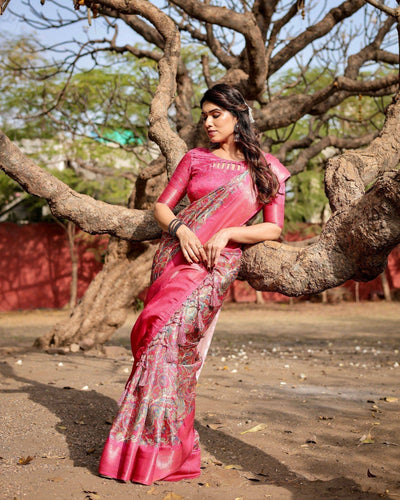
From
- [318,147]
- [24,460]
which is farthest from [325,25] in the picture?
[24,460]

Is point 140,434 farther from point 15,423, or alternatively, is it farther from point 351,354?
point 351,354

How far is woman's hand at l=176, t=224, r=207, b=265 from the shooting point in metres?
3.18

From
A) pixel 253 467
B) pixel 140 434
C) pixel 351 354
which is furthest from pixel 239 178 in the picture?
pixel 351 354

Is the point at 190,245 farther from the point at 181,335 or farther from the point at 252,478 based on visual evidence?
the point at 252,478

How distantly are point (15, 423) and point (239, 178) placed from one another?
241 centimetres

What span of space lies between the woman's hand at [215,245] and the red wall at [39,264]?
14533 mm

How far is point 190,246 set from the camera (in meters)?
3.18

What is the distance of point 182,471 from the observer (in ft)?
10.7

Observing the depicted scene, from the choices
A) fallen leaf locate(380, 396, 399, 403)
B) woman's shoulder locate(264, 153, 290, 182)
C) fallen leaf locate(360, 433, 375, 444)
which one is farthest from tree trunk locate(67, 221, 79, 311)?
woman's shoulder locate(264, 153, 290, 182)

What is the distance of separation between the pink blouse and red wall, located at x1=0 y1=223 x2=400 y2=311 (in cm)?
1425

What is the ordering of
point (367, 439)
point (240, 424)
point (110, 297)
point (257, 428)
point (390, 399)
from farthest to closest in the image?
point (110, 297) → point (390, 399) → point (240, 424) → point (257, 428) → point (367, 439)

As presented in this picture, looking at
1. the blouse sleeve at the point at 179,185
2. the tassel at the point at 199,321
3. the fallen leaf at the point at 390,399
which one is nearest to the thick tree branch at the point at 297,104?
the fallen leaf at the point at 390,399

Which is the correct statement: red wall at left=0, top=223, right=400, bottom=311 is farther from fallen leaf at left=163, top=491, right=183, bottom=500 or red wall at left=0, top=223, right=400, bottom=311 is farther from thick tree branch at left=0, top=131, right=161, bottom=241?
fallen leaf at left=163, top=491, right=183, bottom=500

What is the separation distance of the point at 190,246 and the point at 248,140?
72cm
